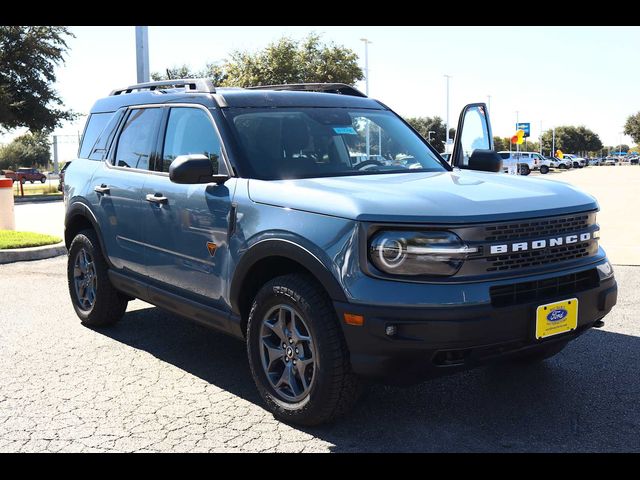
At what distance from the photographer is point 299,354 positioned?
372 cm

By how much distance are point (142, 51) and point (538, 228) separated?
11897 mm

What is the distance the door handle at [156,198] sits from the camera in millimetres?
4655

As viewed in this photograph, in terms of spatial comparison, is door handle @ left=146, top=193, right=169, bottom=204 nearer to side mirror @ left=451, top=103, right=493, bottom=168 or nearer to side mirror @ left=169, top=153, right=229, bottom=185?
side mirror @ left=169, top=153, right=229, bottom=185

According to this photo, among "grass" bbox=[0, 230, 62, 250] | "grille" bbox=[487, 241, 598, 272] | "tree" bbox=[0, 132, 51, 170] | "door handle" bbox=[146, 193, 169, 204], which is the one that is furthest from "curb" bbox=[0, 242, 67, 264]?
"tree" bbox=[0, 132, 51, 170]

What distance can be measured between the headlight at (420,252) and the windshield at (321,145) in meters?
1.09

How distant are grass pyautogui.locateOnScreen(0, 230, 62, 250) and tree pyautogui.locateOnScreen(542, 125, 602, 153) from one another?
128m

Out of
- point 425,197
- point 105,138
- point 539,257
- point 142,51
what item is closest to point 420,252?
point 425,197

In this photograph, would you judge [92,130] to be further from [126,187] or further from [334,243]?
[334,243]

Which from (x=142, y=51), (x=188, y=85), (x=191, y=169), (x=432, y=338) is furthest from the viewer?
(x=142, y=51)

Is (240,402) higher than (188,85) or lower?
lower

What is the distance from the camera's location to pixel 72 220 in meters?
6.07
